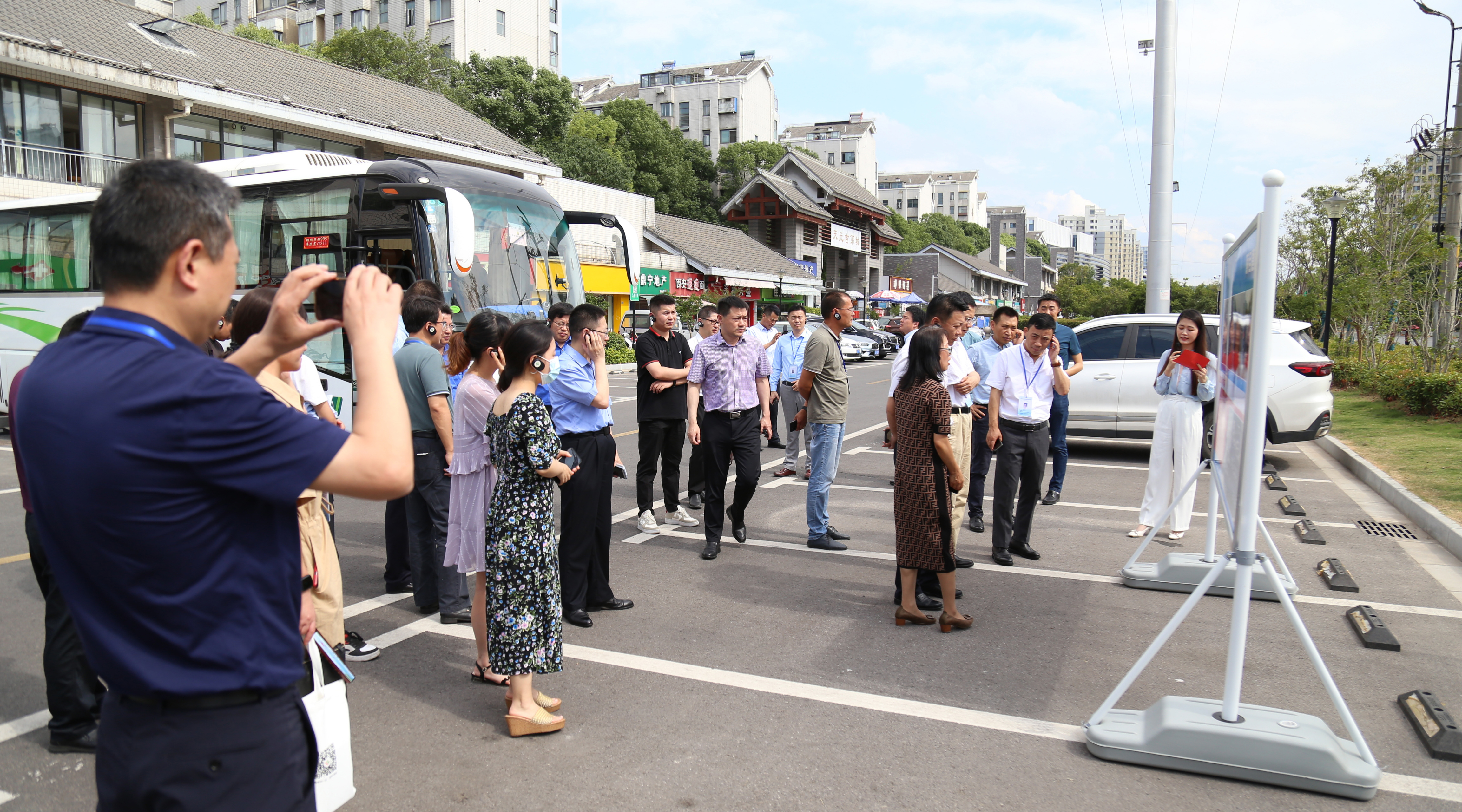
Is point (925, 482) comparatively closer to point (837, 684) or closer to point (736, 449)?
point (837, 684)

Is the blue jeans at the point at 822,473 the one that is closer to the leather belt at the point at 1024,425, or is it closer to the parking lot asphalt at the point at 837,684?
the parking lot asphalt at the point at 837,684

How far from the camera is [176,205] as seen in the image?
155 centimetres

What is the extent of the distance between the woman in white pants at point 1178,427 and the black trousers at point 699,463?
357 centimetres

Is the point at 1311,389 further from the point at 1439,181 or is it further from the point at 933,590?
the point at 1439,181

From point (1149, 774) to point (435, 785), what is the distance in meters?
2.78

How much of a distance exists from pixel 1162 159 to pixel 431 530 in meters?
15.7

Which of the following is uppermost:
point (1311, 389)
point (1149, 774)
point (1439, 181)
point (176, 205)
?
point (1439, 181)

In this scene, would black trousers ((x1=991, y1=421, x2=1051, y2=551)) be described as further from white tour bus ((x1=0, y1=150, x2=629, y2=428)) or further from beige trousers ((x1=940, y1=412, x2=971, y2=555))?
white tour bus ((x1=0, y1=150, x2=629, y2=428))

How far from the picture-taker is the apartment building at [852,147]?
95.3 m

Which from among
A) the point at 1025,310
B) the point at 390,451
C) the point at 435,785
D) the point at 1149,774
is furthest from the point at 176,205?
the point at 1025,310

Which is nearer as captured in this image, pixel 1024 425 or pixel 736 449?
pixel 1024 425

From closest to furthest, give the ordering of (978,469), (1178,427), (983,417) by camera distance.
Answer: (1178,427)
(983,417)
(978,469)

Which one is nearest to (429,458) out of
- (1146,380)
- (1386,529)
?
(1386,529)

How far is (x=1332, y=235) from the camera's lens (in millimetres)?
19609
